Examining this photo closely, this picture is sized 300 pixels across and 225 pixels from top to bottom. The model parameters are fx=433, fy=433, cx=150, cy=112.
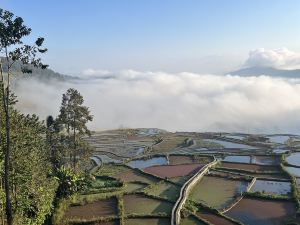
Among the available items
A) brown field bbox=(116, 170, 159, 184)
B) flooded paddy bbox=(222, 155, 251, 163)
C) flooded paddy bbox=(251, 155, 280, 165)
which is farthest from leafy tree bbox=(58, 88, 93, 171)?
flooded paddy bbox=(251, 155, 280, 165)

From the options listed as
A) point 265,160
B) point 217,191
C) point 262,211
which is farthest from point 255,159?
point 262,211

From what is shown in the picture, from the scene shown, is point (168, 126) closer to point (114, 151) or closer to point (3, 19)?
point (114, 151)

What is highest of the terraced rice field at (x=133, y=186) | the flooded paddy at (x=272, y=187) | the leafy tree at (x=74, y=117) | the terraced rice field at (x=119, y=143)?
the leafy tree at (x=74, y=117)

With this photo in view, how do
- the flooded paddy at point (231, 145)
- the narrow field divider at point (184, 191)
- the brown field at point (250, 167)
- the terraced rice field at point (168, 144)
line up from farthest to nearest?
the flooded paddy at point (231, 145) → the terraced rice field at point (168, 144) → the brown field at point (250, 167) → the narrow field divider at point (184, 191)

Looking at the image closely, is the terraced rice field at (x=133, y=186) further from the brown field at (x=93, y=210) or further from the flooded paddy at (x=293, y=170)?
the flooded paddy at (x=293, y=170)

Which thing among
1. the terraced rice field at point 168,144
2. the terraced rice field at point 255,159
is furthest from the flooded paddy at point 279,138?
the terraced rice field at point 255,159

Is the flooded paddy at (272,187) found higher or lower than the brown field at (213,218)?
higher

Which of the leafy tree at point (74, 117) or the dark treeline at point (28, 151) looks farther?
the leafy tree at point (74, 117)
